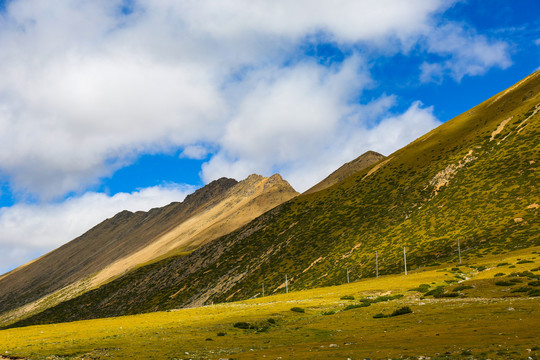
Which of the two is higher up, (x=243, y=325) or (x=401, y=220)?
(x=401, y=220)

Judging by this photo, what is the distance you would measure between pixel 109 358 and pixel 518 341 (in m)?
27.2

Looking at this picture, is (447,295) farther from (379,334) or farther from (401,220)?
(401,220)

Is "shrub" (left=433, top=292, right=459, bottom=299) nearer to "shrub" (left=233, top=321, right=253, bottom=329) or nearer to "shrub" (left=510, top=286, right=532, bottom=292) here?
"shrub" (left=510, top=286, right=532, bottom=292)

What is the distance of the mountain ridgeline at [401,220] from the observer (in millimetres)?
92750

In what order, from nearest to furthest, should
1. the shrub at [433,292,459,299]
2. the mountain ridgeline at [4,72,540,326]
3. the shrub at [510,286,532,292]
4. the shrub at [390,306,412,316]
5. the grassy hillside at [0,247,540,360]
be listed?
the grassy hillside at [0,247,540,360]
the shrub at [390,306,412,316]
the shrub at [510,286,532,292]
the shrub at [433,292,459,299]
the mountain ridgeline at [4,72,540,326]

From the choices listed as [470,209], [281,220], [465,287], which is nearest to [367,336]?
[465,287]

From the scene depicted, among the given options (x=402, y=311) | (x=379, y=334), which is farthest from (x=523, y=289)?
(x=379, y=334)

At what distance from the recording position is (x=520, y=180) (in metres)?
98.1

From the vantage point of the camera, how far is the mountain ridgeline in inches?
3652

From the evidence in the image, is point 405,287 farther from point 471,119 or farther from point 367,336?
point 471,119

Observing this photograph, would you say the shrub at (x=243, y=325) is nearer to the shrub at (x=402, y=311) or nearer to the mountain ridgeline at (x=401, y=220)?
the shrub at (x=402, y=311)

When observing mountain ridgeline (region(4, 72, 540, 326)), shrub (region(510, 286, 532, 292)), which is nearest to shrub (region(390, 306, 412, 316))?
shrub (region(510, 286, 532, 292))

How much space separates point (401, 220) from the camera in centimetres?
11556

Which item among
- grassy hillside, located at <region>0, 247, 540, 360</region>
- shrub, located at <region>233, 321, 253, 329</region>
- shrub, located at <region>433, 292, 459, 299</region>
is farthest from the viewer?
shrub, located at <region>433, 292, 459, 299</region>
